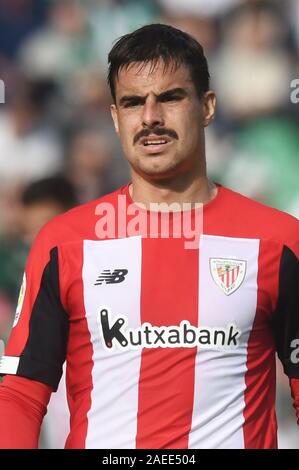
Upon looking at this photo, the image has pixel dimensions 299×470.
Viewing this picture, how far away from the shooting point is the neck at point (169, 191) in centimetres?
231

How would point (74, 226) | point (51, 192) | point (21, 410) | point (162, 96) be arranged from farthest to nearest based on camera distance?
point (51, 192) → point (74, 226) → point (162, 96) → point (21, 410)

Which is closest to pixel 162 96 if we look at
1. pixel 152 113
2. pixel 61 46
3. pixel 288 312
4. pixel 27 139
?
pixel 152 113

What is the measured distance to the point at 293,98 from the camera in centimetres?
383

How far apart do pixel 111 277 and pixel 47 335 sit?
22 cm

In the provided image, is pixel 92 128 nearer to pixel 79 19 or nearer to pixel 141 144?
pixel 79 19

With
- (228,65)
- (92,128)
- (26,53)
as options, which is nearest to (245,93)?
(228,65)

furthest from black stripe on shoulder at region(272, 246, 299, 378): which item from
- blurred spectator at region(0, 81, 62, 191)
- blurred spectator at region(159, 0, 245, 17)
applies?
blurred spectator at region(159, 0, 245, 17)

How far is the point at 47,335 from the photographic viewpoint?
2209 mm

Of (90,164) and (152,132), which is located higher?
(90,164)

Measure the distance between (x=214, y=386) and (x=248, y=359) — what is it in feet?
0.39

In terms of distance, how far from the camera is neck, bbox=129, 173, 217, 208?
231 centimetres

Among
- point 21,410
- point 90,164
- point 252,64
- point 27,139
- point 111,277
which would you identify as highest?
point 252,64

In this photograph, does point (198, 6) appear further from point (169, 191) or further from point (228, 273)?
point (228, 273)
